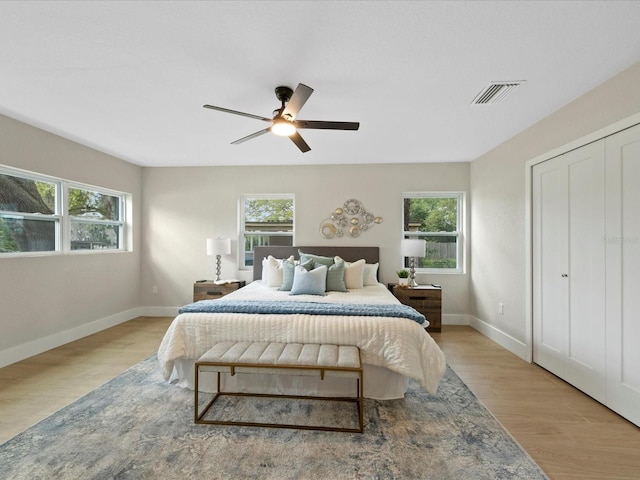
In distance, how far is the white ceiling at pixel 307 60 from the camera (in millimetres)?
1607

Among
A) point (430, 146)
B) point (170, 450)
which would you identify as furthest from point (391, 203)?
point (170, 450)

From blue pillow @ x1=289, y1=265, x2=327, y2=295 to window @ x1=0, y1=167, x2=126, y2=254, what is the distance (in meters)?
2.86

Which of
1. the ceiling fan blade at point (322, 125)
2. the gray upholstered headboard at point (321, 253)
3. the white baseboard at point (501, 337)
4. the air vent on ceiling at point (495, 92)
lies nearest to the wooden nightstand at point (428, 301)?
the white baseboard at point (501, 337)

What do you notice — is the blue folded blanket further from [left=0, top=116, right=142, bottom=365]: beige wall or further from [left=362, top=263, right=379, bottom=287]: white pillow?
[left=0, top=116, right=142, bottom=365]: beige wall

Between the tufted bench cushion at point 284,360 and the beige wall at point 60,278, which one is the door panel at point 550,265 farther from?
the beige wall at point 60,278

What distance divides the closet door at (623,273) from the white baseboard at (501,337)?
3.39 feet

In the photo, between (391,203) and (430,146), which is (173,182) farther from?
(430,146)

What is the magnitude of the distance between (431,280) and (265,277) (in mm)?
2508

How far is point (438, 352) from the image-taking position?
236 centimetres

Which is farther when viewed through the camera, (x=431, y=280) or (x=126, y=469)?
(x=431, y=280)

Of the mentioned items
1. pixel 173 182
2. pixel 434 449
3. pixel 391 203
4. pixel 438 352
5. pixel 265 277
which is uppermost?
pixel 173 182

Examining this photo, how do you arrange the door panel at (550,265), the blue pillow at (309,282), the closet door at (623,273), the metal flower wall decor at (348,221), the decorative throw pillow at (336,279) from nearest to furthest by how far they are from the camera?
1. the closet door at (623,273)
2. the door panel at (550,265)
3. the blue pillow at (309,282)
4. the decorative throw pillow at (336,279)
5. the metal flower wall decor at (348,221)

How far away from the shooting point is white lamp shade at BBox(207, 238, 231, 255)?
14.7 ft

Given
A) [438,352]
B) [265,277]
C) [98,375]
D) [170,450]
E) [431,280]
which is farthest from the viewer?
[431,280]
